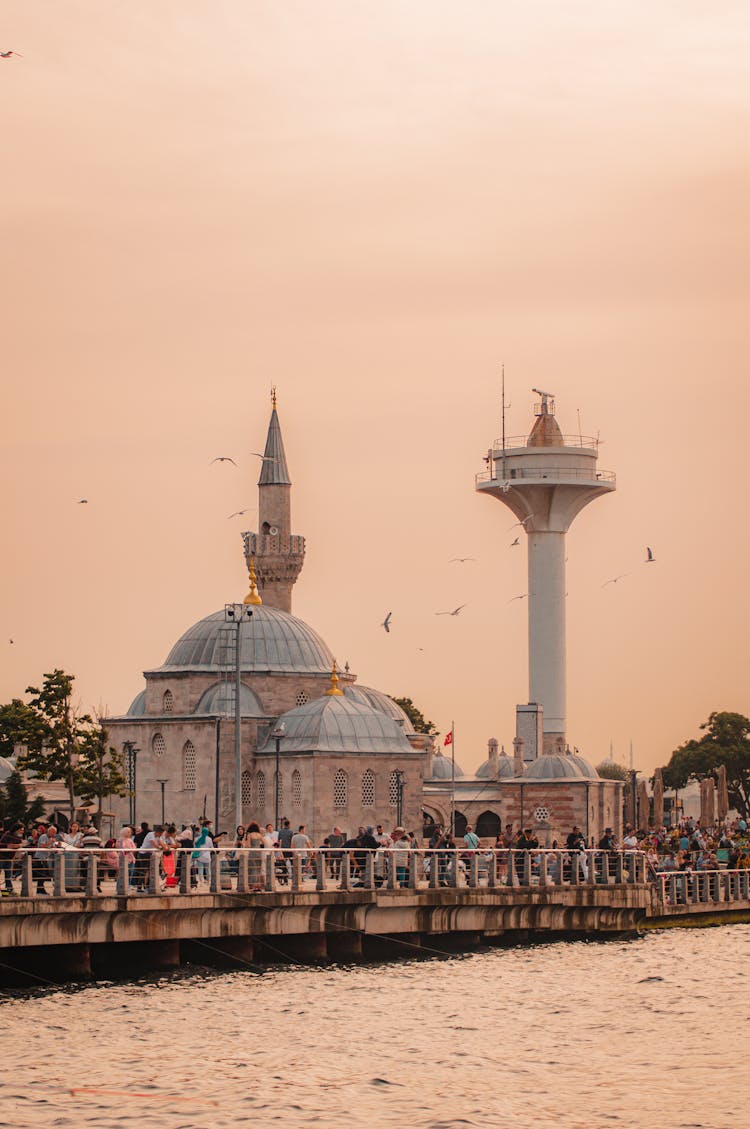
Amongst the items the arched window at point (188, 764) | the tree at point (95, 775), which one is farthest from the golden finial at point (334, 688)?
the tree at point (95, 775)

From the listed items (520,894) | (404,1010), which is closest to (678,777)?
(520,894)

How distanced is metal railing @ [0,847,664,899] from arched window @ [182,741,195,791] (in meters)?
38.5

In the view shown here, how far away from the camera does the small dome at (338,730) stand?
78938 mm

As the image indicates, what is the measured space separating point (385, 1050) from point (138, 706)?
60250mm

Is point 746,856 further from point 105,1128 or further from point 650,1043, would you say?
point 105,1128

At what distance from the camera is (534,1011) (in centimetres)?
2970

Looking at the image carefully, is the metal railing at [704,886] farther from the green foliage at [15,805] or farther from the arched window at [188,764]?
the arched window at [188,764]

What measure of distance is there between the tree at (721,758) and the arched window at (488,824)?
36254mm

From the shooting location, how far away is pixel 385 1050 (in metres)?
26.1

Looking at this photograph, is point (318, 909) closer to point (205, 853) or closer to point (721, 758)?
point (205, 853)

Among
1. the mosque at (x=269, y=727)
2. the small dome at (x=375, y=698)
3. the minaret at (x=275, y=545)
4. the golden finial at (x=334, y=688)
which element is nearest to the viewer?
the mosque at (x=269, y=727)

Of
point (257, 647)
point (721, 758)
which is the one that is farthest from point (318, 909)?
point (721, 758)

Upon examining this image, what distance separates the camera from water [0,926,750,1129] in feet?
73.2

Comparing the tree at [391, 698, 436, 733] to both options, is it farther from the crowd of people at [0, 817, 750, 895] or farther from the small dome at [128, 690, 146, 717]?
the crowd of people at [0, 817, 750, 895]
